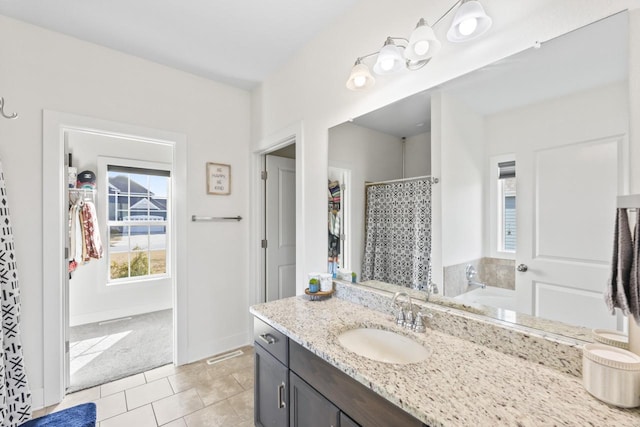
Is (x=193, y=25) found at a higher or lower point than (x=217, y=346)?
higher

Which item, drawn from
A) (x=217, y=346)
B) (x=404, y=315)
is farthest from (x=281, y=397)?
(x=217, y=346)

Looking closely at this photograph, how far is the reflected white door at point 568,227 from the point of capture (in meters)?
0.86

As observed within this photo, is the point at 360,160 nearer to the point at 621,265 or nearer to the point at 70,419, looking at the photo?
the point at 621,265

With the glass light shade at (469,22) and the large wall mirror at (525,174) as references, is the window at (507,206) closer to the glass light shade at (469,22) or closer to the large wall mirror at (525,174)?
the large wall mirror at (525,174)

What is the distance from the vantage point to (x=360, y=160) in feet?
5.64

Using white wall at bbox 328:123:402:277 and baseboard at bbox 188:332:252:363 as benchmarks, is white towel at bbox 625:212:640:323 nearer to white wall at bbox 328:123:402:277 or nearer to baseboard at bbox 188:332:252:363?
white wall at bbox 328:123:402:277

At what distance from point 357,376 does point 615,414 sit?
65 cm

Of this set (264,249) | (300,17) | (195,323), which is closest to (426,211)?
(300,17)

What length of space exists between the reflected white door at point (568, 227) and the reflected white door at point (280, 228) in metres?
2.30

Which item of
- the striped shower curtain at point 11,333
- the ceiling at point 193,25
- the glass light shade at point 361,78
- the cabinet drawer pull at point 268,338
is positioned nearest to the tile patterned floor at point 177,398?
the striped shower curtain at point 11,333

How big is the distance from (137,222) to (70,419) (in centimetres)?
289

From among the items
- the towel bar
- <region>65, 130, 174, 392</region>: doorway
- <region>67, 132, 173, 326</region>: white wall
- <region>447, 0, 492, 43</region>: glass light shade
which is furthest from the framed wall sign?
<region>447, 0, 492, 43</region>: glass light shade

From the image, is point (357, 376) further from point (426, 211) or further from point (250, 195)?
point (250, 195)

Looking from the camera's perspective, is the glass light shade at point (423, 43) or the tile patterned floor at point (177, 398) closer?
the glass light shade at point (423, 43)
